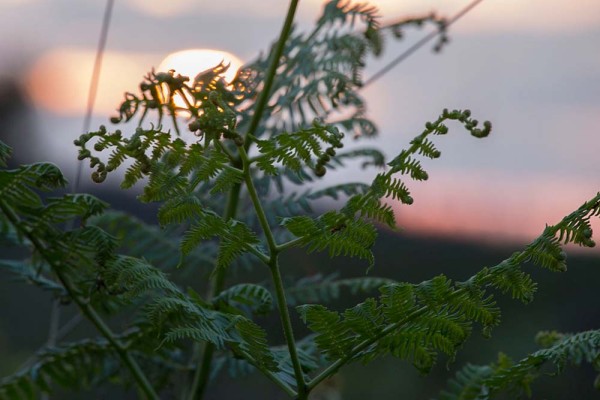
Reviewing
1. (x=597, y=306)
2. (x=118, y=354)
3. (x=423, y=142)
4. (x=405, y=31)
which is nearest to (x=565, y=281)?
(x=597, y=306)

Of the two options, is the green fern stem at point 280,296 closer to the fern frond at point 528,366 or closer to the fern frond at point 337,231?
the fern frond at point 337,231

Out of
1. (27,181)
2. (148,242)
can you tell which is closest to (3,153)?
(27,181)

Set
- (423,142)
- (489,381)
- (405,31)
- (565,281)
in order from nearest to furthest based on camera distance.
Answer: (423,142) < (489,381) < (405,31) < (565,281)

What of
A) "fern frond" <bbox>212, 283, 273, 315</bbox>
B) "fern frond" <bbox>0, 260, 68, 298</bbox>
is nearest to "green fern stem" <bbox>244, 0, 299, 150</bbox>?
"fern frond" <bbox>212, 283, 273, 315</bbox>

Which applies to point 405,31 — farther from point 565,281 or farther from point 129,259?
point 565,281

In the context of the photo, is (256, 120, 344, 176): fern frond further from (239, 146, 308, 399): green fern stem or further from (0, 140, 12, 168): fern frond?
(0, 140, 12, 168): fern frond

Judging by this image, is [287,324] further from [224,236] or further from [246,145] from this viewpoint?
[246,145]

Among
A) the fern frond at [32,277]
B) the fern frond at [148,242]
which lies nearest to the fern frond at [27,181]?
the fern frond at [32,277]

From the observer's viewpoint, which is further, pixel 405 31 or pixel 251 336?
pixel 405 31

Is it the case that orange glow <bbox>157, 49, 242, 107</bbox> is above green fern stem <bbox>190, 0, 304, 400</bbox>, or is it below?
above

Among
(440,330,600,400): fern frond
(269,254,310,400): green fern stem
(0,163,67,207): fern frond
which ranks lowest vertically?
(440,330,600,400): fern frond

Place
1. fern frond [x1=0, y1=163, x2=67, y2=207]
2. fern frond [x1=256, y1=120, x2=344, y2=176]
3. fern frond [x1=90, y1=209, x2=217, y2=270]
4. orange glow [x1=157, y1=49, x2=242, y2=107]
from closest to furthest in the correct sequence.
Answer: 1. fern frond [x1=256, y1=120, x2=344, y2=176]
2. fern frond [x1=0, y1=163, x2=67, y2=207]
3. orange glow [x1=157, y1=49, x2=242, y2=107]
4. fern frond [x1=90, y1=209, x2=217, y2=270]

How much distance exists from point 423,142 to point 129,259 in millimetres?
290

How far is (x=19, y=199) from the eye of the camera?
2.99 ft
